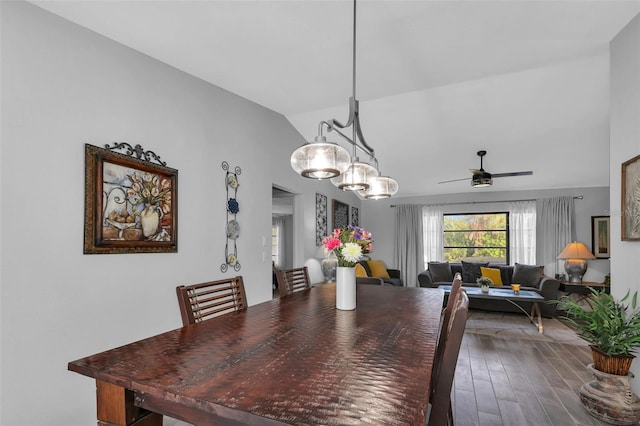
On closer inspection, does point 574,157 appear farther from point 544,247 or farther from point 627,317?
point 627,317

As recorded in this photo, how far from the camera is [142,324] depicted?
2.33 metres

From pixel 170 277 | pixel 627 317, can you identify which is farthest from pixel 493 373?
pixel 170 277

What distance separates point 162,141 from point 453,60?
7.71ft

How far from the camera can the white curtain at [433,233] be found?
689 centimetres

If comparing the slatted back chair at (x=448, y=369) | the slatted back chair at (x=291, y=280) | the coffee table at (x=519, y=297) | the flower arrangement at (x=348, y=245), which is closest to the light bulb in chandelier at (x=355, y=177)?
the flower arrangement at (x=348, y=245)

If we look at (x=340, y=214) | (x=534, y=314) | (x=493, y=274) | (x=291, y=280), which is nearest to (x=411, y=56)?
(x=291, y=280)

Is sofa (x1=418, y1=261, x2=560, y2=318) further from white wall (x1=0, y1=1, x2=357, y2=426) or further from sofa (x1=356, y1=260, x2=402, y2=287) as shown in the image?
white wall (x1=0, y1=1, x2=357, y2=426)

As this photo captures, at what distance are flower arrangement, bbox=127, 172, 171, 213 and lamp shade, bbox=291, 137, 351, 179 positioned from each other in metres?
1.31

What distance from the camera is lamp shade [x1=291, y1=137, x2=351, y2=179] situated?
1.60m

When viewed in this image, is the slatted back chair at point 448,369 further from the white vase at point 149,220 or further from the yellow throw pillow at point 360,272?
the yellow throw pillow at point 360,272

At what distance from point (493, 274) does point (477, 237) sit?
1.22 m

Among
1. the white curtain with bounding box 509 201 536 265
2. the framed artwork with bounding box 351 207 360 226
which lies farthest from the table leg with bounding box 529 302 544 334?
the framed artwork with bounding box 351 207 360 226

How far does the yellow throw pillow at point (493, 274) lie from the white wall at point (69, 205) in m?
4.77

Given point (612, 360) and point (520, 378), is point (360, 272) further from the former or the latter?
point (612, 360)
